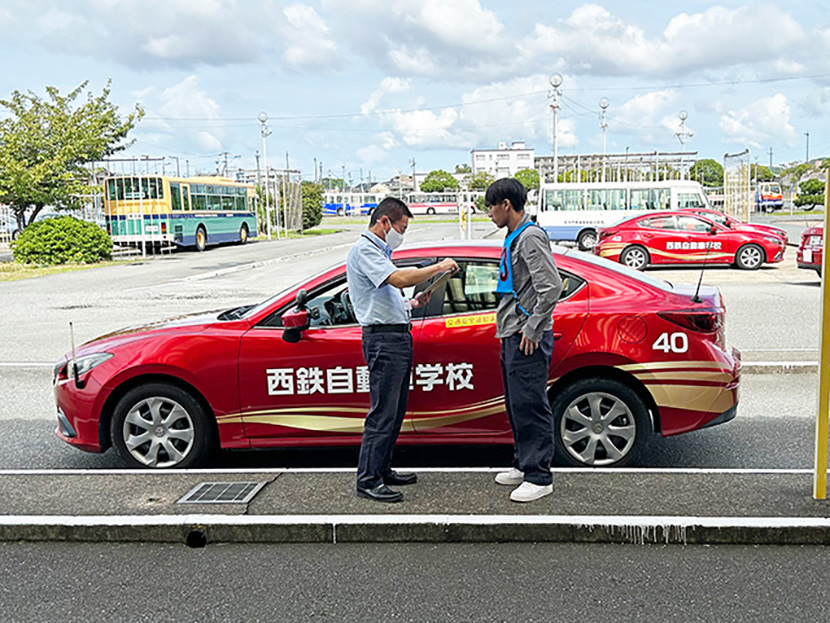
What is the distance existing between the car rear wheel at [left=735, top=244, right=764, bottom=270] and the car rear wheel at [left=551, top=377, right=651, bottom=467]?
17.4 metres

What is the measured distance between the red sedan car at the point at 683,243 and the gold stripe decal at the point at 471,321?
55.8 ft

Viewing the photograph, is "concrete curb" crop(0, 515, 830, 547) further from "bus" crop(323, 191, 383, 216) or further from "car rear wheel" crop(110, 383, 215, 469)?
"bus" crop(323, 191, 383, 216)

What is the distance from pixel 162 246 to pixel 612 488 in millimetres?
34247

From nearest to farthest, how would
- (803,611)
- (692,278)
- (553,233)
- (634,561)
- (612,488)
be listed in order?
(803,611)
(634,561)
(612,488)
(692,278)
(553,233)

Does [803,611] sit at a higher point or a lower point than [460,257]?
lower

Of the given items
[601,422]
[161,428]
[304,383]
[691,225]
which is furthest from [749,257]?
[161,428]

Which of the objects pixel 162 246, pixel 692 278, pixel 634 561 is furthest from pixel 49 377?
pixel 162 246

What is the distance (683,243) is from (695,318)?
1716 centimetres

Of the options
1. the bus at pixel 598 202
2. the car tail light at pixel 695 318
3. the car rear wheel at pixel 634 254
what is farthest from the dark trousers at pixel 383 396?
the bus at pixel 598 202

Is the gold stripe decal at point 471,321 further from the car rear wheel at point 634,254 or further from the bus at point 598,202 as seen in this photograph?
the bus at point 598,202

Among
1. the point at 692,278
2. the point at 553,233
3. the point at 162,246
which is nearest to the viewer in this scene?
the point at 692,278

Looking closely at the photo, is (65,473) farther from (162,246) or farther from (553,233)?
(162,246)

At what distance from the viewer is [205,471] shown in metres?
5.62

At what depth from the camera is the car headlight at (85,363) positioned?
5887 millimetres
